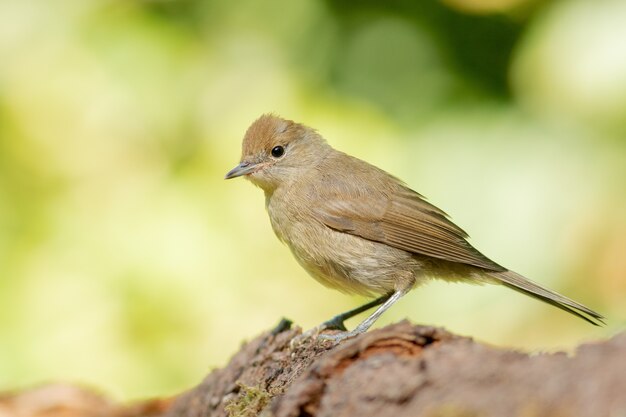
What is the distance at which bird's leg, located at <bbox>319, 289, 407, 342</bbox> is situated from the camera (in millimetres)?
3855

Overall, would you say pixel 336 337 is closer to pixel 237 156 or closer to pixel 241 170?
pixel 241 170

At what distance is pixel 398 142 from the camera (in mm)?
6035

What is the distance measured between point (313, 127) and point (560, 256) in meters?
1.80

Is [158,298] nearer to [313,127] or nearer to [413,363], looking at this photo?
[313,127]

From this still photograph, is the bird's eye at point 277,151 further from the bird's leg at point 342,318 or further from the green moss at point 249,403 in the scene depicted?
the green moss at point 249,403

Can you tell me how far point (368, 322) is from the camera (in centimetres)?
453

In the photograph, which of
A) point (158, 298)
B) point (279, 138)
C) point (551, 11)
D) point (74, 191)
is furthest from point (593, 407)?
point (74, 191)

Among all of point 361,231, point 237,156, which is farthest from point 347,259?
point 237,156

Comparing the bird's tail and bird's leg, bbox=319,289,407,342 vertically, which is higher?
bird's leg, bbox=319,289,407,342

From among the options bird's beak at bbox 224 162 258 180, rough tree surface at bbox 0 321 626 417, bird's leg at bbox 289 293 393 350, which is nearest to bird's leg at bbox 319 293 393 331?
bird's leg at bbox 289 293 393 350

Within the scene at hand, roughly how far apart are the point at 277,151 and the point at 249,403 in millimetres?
2245

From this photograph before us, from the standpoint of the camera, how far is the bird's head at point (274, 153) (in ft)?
17.3

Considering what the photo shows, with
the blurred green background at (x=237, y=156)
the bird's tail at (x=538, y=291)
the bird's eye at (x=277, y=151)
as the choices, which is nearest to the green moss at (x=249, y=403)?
the bird's tail at (x=538, y=291)

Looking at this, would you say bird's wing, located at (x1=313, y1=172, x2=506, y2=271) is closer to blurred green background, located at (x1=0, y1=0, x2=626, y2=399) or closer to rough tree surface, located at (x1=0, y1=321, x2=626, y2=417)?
blurred green background, located at (x1=0, y1=0, x2=626, y2=399)
